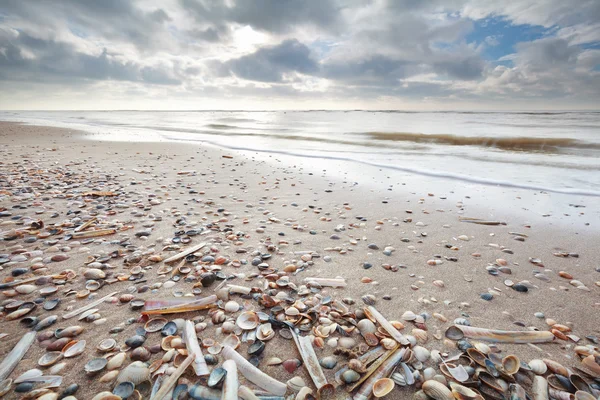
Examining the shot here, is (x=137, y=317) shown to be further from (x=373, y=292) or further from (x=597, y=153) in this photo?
(x=597, y=153)

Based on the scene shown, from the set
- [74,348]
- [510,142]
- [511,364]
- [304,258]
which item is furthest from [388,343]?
[510,142]

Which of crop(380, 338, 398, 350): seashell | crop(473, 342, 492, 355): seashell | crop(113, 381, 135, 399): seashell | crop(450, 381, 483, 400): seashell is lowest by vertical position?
crop(113, 381, 135, 399): seashell

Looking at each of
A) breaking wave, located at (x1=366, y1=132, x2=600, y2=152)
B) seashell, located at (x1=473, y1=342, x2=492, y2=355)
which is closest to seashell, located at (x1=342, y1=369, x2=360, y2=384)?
seashell, located at (x1=473, y1=342, x2=492, y2=355)

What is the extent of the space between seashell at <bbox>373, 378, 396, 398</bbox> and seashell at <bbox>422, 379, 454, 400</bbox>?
17cm

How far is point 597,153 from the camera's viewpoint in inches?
417

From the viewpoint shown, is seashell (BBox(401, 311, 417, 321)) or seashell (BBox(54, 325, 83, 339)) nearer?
seashell (BBox(54, 325, 83, 339))

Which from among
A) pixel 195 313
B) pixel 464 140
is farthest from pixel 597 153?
pixel 195 313

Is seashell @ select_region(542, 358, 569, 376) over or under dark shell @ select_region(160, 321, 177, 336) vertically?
over

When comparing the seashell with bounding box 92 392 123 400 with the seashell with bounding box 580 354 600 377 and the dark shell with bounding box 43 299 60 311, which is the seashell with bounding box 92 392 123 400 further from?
the seashell with bounding box 580 354 600 377

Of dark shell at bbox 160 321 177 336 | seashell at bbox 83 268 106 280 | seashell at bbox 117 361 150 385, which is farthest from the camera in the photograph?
seashell at bbox 83 268 106 280

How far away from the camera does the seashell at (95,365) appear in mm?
1549

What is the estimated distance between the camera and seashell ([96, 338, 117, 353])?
1.69 meters

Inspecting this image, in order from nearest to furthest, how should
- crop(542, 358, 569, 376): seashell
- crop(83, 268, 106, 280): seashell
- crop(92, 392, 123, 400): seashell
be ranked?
crop(92, 392, 123, 400): seashell
crop(542, 358, 569, 376): seashell
crop(83, 268, 106, 280): seashell

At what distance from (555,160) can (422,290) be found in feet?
33.4
